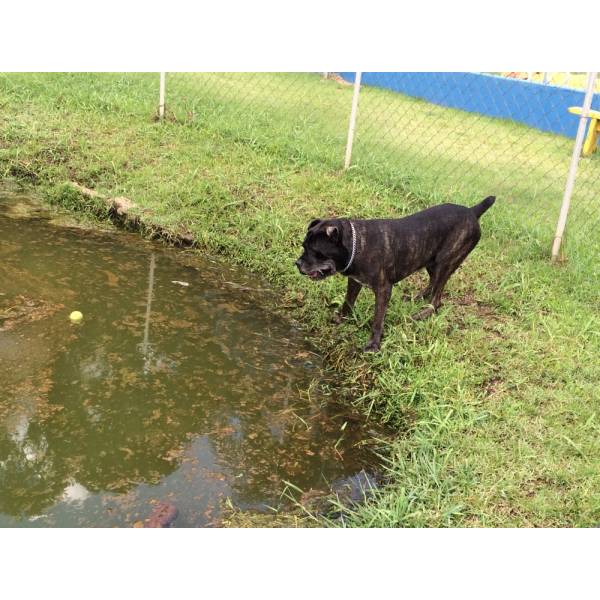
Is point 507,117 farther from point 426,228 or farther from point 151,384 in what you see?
point 151,384

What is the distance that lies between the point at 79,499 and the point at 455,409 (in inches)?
98.9

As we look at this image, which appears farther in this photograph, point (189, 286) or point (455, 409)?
point (189, 286)

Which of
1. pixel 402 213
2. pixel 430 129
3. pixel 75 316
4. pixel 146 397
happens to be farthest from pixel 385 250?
pixel 430 129

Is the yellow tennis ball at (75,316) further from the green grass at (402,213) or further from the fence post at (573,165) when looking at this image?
the fence post at (573,165)

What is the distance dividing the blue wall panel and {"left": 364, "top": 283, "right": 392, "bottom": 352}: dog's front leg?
788 cm

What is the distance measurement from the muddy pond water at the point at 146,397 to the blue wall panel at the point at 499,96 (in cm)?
802

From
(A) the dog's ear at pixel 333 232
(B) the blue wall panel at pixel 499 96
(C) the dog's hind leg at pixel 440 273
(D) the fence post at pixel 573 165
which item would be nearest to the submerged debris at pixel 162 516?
(A) the dog's ear at pixel 333 232

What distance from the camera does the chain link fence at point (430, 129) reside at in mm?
8133

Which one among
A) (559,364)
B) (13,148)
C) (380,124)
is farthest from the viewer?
(380,124)

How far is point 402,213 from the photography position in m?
7.43

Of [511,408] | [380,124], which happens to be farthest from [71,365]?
[380,124]

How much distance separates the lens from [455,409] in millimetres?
4723

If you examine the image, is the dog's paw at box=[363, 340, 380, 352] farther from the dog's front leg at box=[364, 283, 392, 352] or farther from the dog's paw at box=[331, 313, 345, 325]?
the dog's paw at box=[331, 313, 345, 325]

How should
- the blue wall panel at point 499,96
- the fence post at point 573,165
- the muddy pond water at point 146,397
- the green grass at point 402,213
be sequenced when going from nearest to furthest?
the muddy pond water at point 146,397
the green grass at point 402,213
the fence post at point 573,165
the blue wall panel at point 499,96
